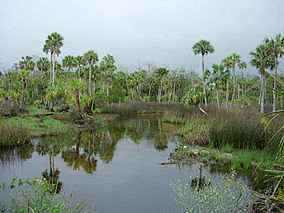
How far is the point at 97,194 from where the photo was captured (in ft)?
21.7

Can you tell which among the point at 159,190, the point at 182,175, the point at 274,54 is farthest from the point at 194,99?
the point at 159,190

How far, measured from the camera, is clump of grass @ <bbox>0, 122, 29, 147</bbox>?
1121 centimetres

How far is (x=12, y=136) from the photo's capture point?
11.7 metres

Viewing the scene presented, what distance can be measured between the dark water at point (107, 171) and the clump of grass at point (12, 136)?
57cm

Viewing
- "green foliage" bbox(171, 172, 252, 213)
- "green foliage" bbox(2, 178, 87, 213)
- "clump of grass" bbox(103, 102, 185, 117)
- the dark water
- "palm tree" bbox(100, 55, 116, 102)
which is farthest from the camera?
"palm tree" bbox(100, 55, 116, 102)

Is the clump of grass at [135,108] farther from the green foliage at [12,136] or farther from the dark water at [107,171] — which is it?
the green foliage at [12,136]

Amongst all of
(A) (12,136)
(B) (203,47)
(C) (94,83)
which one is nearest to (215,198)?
(A) (12,136)

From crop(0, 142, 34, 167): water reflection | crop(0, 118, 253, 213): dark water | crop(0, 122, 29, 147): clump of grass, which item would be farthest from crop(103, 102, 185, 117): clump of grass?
crop(0, 142, 34, 167): water reflection

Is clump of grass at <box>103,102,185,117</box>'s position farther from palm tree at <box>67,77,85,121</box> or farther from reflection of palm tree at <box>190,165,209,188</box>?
reflection of palm tree at <box>190,165,209,188</box>

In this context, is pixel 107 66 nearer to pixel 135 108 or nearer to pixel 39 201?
pixel 135 108

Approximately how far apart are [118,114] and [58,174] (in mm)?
22054

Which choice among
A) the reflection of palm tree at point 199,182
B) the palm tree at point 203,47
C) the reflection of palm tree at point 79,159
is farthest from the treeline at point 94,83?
the reflection of palm tree at point 79,159

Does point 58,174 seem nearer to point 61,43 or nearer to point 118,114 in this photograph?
point 118,114

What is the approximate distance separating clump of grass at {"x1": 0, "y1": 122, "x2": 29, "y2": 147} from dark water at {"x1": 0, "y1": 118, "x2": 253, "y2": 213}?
1.88 feet
